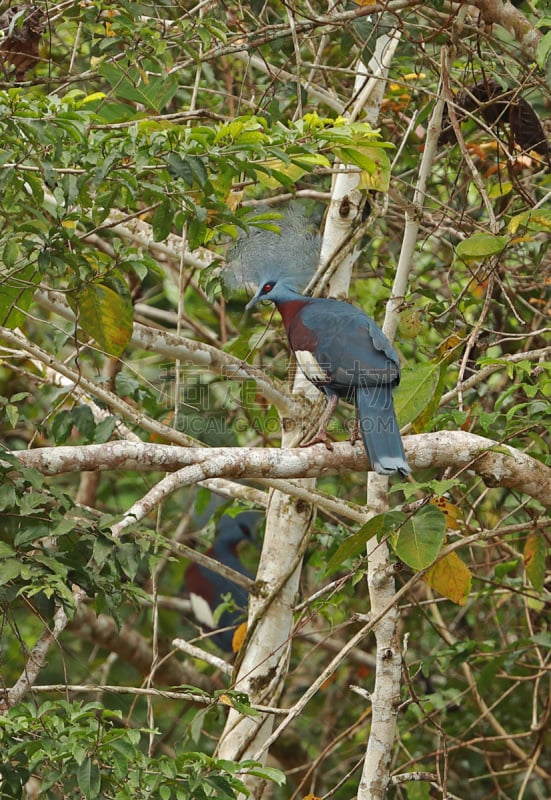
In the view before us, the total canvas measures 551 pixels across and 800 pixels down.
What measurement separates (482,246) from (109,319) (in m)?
1.16

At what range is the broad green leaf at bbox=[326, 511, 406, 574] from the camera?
8.54 feet

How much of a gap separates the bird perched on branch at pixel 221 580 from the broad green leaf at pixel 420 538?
2416mm

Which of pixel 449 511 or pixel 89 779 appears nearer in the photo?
pixel 89 779

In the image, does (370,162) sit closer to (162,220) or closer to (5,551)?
(162,220)

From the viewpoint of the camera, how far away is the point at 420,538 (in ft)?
8.54

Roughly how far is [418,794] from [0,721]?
2.25 meters

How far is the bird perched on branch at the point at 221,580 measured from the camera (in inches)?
197

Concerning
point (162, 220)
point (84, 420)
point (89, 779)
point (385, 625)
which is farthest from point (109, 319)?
point (89, 779)

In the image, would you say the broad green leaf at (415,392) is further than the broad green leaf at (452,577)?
No

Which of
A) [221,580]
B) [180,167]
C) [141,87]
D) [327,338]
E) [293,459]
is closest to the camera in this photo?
[180,167]

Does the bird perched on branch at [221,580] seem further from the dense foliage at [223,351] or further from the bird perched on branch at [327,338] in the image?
the bird perched on branch at [327,338]

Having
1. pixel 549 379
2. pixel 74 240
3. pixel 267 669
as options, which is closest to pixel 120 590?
pixel 74 240

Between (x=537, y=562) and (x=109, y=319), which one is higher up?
(x=109, y=319)

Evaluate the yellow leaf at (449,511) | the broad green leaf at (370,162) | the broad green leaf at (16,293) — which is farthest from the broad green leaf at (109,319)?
the yellow leaf at (449,511)
